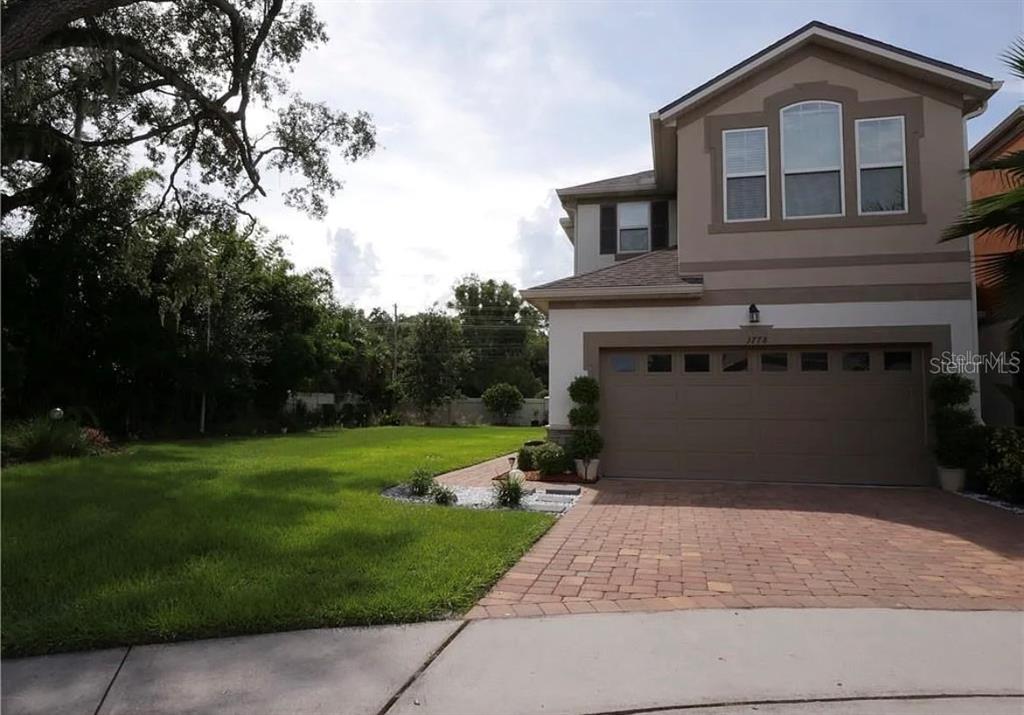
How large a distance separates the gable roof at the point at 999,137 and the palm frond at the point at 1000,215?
5693mm

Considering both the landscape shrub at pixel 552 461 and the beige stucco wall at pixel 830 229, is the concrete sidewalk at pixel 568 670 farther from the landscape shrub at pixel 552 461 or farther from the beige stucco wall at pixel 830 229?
the beige stucco wall at pixel 830 229

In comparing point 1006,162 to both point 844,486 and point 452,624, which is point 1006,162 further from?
point 452,624

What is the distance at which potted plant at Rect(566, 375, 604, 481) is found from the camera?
39.6 ft

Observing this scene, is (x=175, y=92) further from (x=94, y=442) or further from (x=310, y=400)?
Result: (x=310, y=400)

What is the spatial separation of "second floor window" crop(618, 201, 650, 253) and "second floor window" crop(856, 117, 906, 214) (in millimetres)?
5413

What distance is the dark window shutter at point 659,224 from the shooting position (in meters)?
16.7

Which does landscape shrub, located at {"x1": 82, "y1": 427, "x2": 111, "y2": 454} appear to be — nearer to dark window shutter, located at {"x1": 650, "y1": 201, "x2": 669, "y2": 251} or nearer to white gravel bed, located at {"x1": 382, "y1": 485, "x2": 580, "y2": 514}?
white gravel bed, located at {"x1": 382, "y1": 485, "x2": 580, "y2": 514}

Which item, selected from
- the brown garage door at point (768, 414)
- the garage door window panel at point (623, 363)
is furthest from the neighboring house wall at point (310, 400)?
the brown garage door at point (768, 414)

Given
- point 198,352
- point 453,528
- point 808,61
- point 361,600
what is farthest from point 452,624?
point 198,352

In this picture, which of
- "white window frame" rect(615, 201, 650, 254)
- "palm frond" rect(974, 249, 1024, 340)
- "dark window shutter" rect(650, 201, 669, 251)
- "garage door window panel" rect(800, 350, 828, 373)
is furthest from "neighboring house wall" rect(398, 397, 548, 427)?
"palm frond" rect(974, 249, 1024, 340)

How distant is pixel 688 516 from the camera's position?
29.5ft

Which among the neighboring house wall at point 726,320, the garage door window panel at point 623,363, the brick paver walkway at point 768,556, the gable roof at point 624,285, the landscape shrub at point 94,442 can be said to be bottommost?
the brick paver walkway at point 768,556

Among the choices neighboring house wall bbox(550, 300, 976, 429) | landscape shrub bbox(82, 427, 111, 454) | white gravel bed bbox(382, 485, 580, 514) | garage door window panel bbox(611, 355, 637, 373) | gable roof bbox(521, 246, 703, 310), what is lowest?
white gravel bed bbox(382, 485, 580, 514)

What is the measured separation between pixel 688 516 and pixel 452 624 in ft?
16.2
